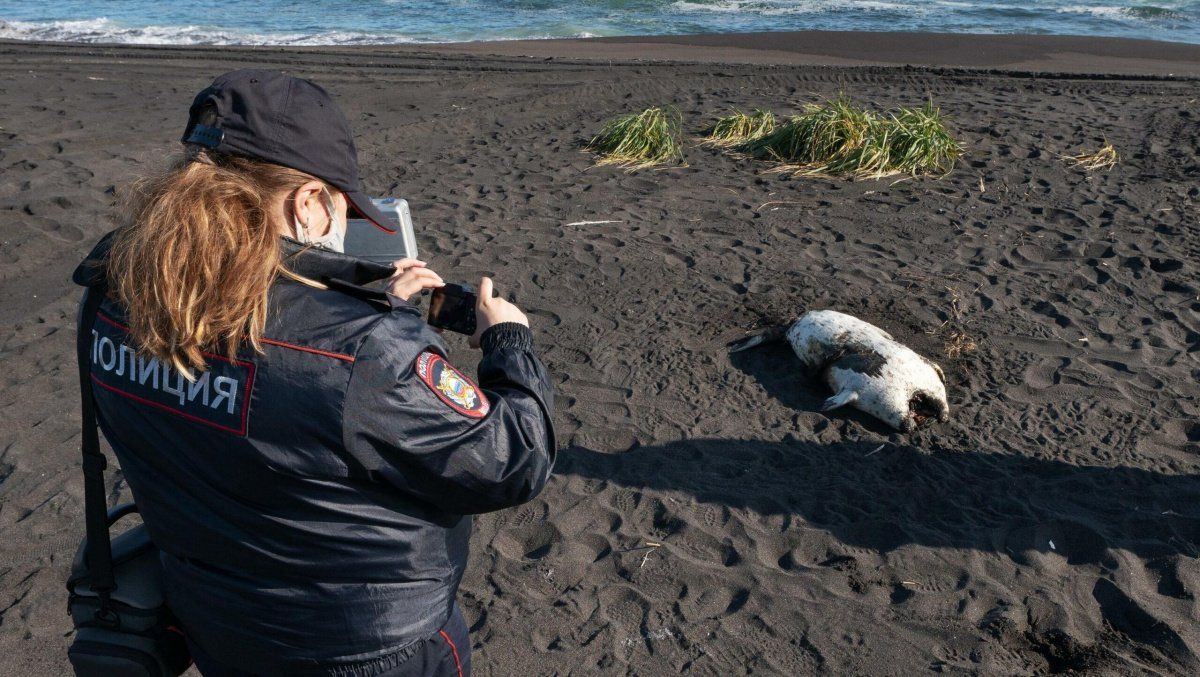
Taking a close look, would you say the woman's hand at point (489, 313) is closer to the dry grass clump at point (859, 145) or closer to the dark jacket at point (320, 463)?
the dark jacket at point (320, 463)

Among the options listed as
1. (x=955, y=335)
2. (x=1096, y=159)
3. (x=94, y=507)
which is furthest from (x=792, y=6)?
(x=94, y=507)

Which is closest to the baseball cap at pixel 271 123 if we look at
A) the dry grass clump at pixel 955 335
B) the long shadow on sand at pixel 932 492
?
the long shadow on sand at pixel 932 492

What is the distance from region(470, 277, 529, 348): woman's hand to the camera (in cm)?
196

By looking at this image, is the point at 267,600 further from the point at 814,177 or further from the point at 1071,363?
the point at 814,177

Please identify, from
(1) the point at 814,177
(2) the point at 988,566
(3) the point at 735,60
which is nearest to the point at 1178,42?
(3) the point at 735,60

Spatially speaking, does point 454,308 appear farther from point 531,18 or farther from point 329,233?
point 531,18

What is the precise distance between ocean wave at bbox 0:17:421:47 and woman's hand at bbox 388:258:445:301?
16676 millimetres

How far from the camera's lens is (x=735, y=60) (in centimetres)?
1462

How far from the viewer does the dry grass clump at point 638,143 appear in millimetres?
8891

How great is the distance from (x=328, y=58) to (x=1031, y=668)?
1346 centimetres

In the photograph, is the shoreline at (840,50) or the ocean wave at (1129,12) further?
the ocean wave at (1129,12)

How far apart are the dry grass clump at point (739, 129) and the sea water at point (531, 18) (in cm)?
920

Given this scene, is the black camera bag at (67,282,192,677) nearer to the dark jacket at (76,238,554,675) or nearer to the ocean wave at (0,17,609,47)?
the dark jacket at (76,238,554,675)

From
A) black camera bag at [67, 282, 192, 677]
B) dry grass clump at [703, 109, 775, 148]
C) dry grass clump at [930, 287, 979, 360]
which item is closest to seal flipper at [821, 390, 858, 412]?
dry grass clump at [930, 287, 979, 360]
